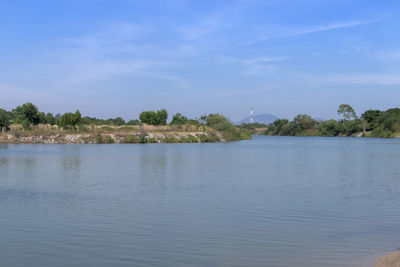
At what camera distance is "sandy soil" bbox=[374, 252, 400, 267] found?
809 centimetres

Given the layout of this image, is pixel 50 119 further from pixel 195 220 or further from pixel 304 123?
pixel 304 123

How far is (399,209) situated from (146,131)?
62.7 meters

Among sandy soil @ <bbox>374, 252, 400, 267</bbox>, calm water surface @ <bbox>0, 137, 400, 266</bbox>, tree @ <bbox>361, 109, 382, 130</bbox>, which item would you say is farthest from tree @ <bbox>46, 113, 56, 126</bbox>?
tree @ <bbox>361, 109, 382, 130</bbox>

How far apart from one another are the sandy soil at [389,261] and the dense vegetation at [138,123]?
207ft

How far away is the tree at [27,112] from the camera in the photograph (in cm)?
7256

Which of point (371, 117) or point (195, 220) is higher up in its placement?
point (371, 117)

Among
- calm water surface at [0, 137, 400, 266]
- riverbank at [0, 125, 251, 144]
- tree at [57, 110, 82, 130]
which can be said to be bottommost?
calm water surface at [0, 137, 400, 266]

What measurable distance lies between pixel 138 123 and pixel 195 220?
81682 millimetres

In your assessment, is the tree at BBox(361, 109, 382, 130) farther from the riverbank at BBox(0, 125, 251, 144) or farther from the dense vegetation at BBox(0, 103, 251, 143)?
the riverbank at BBox(0, 125, 251, 144)

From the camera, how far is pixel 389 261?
8.27 metres

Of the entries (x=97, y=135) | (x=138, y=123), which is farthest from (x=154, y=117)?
(x=97, y=135)

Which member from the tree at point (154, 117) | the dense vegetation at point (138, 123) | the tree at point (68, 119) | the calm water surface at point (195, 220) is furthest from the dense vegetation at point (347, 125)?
the calm water surface at point (195, 220)

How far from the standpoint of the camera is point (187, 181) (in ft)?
71.5

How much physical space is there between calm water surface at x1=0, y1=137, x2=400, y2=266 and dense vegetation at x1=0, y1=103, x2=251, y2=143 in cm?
4955
